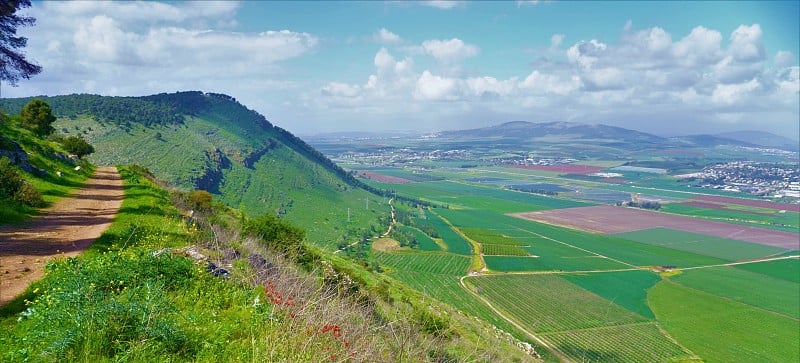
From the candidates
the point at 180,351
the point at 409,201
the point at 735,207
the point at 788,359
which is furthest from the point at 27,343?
the point at 735,207

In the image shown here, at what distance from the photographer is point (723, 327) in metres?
47.1

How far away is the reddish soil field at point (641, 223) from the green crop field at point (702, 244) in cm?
339

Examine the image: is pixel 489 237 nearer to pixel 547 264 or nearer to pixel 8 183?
pixel 547 264

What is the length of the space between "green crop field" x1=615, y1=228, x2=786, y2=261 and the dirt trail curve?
9406cm

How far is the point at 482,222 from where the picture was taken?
102438 mm

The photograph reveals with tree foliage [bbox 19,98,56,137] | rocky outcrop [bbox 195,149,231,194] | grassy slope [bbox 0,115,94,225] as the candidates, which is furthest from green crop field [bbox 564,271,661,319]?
tree foliage [bbox 19,98,56,137]

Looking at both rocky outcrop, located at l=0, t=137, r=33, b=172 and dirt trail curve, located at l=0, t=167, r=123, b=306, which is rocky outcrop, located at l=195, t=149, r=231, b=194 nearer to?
rocky outcrop, located at l=0, t=137, r=33, b=172

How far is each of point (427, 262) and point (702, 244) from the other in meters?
60.7

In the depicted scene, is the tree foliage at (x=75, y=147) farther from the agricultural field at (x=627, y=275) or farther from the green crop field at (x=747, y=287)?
the green crop field at (x=747, y=287)

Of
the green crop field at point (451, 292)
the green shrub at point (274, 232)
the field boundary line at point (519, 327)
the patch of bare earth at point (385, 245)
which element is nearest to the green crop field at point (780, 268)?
the field boundary line at point (519, 327)

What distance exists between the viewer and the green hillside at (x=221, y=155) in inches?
2372

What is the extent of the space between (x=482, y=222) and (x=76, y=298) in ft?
331

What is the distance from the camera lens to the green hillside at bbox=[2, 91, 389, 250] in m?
60.2

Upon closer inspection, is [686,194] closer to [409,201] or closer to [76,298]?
[409,201]
